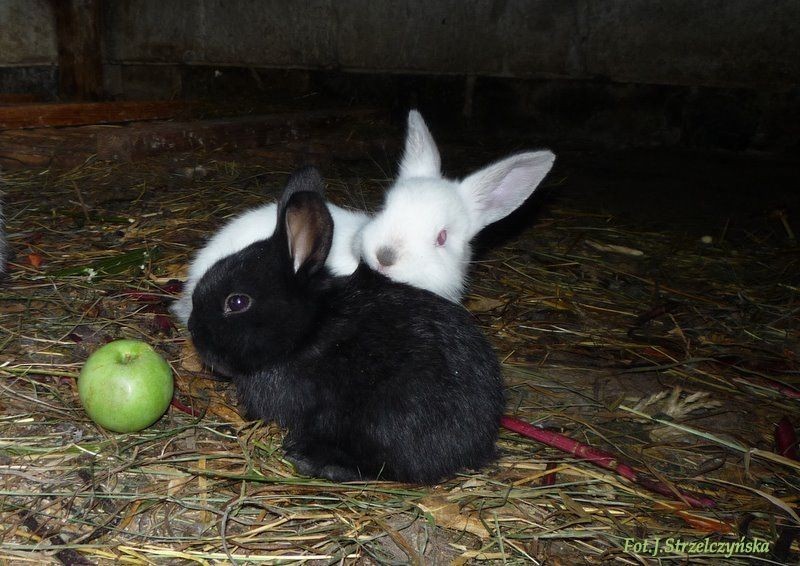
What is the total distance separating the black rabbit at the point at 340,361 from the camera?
2.15 metres

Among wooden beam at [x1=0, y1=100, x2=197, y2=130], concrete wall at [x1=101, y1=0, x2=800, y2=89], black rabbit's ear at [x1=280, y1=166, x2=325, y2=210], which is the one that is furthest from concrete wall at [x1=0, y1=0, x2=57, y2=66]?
black rabbit's ear at [x1=280, y1=166, x2=325, y2=210]

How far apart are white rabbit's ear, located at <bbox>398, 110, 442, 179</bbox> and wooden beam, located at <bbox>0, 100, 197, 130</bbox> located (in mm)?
2925

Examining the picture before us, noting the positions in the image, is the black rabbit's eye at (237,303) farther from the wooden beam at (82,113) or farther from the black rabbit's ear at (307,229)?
the wooden beam at (82,113)

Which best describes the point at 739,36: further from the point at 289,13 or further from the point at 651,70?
the point at 289,13

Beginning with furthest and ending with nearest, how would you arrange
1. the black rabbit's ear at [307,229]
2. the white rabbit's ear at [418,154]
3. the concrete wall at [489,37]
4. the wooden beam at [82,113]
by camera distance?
the concrete wall at [489,37]
the wooden beam at [82,113]
the white rabbit's ear at [418,154]
the black rabbit's ear at [307,229]

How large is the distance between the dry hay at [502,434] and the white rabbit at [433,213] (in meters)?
0.50

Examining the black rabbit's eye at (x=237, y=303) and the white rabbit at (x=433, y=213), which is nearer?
the black rabbit's eye at (x=237, y=303)

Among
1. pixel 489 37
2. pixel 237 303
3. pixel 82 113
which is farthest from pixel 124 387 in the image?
pixel 489 37

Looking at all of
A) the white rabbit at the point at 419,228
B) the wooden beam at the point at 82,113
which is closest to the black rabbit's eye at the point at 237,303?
the white rabbit at the point at 419,228

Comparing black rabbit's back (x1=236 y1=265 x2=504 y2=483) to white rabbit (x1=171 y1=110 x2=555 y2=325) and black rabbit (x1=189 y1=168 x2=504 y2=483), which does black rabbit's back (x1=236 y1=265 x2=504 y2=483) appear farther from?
white rabbit (x1=171 y1=110 x2=555 y2=325)

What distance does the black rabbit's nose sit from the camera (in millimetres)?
2629

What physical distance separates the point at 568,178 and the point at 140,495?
5115 mm

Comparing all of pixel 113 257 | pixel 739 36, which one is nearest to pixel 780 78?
pixel 739 36

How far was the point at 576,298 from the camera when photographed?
3.73 m
